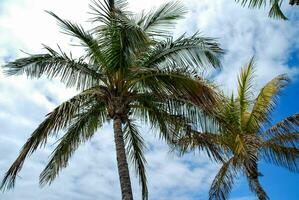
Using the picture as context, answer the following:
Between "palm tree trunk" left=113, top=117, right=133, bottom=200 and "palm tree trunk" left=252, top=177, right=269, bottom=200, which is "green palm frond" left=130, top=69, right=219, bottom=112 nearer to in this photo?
"palm tree trunk" left=113, top=117, right=133, bottom=200

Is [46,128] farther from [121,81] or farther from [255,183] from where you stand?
[255,183]

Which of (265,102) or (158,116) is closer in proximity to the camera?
(158,116)

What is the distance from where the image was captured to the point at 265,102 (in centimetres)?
1891

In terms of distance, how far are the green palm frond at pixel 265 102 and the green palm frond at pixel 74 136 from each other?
23.1 ft

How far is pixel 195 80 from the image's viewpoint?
39.3 feet

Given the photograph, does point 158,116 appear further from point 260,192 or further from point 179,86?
point 260,192

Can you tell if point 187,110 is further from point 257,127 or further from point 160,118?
point 257,127

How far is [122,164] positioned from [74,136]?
248cm

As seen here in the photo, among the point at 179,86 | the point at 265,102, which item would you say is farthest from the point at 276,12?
the point at 265,102

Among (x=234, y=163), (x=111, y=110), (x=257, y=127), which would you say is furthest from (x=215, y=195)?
(x=111, y=110)

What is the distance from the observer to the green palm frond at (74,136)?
14016mm

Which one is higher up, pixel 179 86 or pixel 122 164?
pixel 179 86

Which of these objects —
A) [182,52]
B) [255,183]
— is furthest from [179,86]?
[255,183]

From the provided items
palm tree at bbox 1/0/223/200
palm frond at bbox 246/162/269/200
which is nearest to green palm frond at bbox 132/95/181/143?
palm tree at bbox 1/0/223/200
